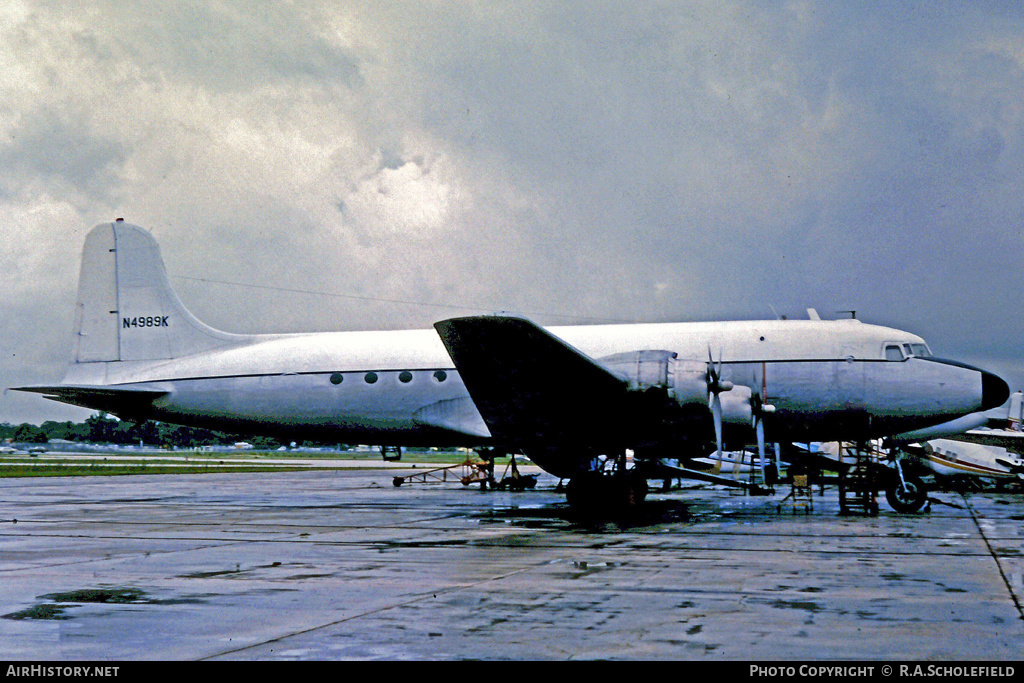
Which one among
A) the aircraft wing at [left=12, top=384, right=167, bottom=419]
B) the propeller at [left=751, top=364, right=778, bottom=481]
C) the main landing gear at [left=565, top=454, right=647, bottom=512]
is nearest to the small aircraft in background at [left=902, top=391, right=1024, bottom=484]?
the propeller at [left=751, top=364, right=778, bottom=481]

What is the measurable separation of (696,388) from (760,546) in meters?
4.33

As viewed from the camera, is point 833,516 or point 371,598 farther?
point 833,516

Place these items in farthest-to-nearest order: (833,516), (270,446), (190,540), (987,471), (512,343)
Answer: (270,446)
(987,471)
(833,516)
(512,343)
(190,540)

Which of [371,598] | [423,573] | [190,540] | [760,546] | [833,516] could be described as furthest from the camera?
[833,516]

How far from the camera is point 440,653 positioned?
678cm

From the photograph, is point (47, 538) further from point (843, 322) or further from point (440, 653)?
point (843, 322)

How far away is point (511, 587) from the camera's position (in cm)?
1004

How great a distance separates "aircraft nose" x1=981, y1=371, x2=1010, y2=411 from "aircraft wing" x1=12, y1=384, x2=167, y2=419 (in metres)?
21.3

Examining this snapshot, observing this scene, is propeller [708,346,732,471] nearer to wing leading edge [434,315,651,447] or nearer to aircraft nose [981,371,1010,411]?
wing leading edge [434,315,651,447]

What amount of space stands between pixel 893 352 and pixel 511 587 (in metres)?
14.9

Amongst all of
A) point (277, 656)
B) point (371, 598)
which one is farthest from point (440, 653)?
point (371, 598)

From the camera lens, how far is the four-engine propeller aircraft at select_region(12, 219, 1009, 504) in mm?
18094

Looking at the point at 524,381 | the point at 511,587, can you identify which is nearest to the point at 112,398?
the point at 524,381
